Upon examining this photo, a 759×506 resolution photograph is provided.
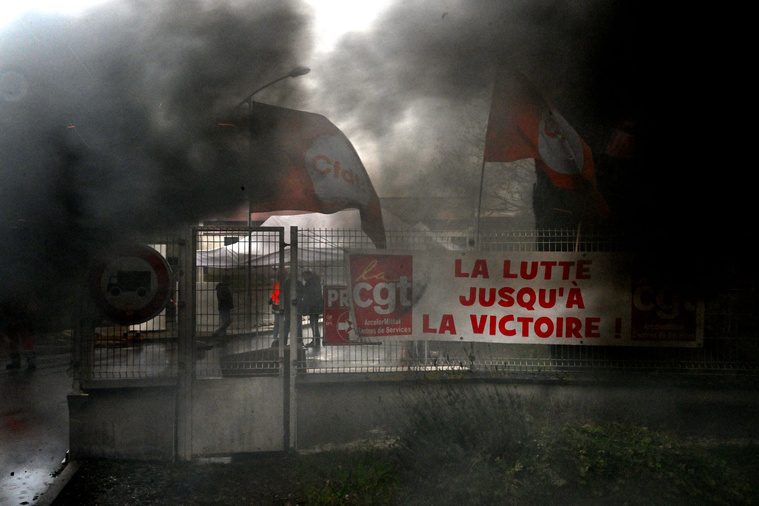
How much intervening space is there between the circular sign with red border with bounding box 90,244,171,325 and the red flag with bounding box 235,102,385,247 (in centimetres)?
128

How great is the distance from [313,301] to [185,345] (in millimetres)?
1129

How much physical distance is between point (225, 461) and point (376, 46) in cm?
404

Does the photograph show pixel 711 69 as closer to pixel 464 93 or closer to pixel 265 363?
pixel 464 93

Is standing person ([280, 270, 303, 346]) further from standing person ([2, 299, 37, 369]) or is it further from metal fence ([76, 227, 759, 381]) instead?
standing person ([2, 299, 37, 369])

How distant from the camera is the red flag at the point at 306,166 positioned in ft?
18.4

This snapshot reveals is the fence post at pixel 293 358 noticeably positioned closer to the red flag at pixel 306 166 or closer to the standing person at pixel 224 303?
the standing person at pixel 224 303

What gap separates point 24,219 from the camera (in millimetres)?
5168

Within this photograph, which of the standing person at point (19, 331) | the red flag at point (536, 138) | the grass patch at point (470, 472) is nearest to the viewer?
the grass patch at point (470, 472)

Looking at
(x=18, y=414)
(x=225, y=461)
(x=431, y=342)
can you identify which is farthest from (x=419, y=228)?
(x=18, y=414)

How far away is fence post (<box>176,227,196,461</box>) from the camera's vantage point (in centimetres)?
484

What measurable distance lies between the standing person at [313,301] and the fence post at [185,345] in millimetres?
987

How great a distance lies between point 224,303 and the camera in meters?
4.93

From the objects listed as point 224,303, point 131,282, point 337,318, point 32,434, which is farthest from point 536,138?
point 32,434

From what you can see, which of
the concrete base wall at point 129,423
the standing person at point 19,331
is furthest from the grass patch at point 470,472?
the standing person at point 19,331
